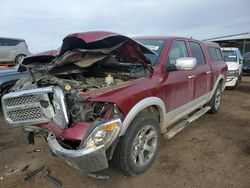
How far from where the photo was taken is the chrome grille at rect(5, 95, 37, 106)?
2929mm

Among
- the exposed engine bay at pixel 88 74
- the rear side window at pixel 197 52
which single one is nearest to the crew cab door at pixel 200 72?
the rear side window at pixel 197 52

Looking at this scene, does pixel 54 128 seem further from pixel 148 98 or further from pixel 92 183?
pixel 148 98

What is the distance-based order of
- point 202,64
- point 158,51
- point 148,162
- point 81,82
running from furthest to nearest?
point 202,64 < point 158,51 < point 148,162 < point 81,82

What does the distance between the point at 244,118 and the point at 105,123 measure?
177 inches

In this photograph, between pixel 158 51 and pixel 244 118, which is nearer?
pixel 158 51

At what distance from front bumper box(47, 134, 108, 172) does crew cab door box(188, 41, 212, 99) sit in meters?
2.57

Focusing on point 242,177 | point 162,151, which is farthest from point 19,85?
point 242,177

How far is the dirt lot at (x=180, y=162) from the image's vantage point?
3.17m

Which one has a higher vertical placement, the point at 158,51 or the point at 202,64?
the point at 158,51

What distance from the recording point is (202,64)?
5.07 metres

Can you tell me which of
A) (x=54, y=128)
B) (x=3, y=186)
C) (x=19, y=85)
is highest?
(x=19, y=85)

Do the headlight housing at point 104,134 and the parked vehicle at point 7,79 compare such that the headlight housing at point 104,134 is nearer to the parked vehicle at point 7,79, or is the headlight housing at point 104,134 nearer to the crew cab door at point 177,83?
the crew cab door at point 177,83

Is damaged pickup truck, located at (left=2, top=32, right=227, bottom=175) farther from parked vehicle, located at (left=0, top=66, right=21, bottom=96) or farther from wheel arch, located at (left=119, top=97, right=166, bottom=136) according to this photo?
parked vehicle, located at (left=0, top=66, right=21, bottom=96)

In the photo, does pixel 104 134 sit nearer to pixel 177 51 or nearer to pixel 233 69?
pixel 177 51
